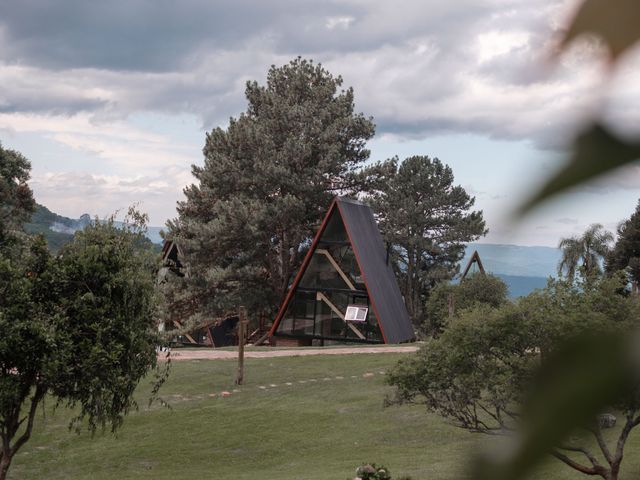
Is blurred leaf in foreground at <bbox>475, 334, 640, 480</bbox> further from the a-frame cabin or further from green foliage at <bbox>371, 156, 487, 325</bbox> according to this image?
green foliage at <bbox>371, 156, 487, 325</bbox>

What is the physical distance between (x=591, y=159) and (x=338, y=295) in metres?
27.0

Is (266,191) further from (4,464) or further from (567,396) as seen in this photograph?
(567,396)

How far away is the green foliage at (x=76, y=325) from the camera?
9.94m

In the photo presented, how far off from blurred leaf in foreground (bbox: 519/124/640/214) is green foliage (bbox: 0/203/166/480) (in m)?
10.1

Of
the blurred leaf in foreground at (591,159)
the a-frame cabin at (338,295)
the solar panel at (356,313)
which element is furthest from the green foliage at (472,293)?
the blurred leaf in foreground at (591,159)

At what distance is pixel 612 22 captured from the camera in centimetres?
24

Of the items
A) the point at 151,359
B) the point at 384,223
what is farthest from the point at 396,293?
the point at 151,359

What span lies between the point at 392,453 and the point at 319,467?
140 cm

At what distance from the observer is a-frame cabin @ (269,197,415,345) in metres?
26.8

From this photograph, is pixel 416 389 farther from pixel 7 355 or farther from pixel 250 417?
pixel 250 417

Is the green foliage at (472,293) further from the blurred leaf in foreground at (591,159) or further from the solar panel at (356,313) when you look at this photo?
the blurred leaf in foreground at (591,159)

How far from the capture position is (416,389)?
10039mm

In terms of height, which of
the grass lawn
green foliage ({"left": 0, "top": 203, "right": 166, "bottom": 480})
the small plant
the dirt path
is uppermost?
green foliage ({"left": 0, "top": 203, "right": 166, "bottom": 480})

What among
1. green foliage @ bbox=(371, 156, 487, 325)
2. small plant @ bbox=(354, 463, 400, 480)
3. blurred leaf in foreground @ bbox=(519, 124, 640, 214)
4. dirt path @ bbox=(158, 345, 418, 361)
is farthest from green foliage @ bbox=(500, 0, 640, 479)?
green foliage @ bbox=(371, 156, 487, 325)
